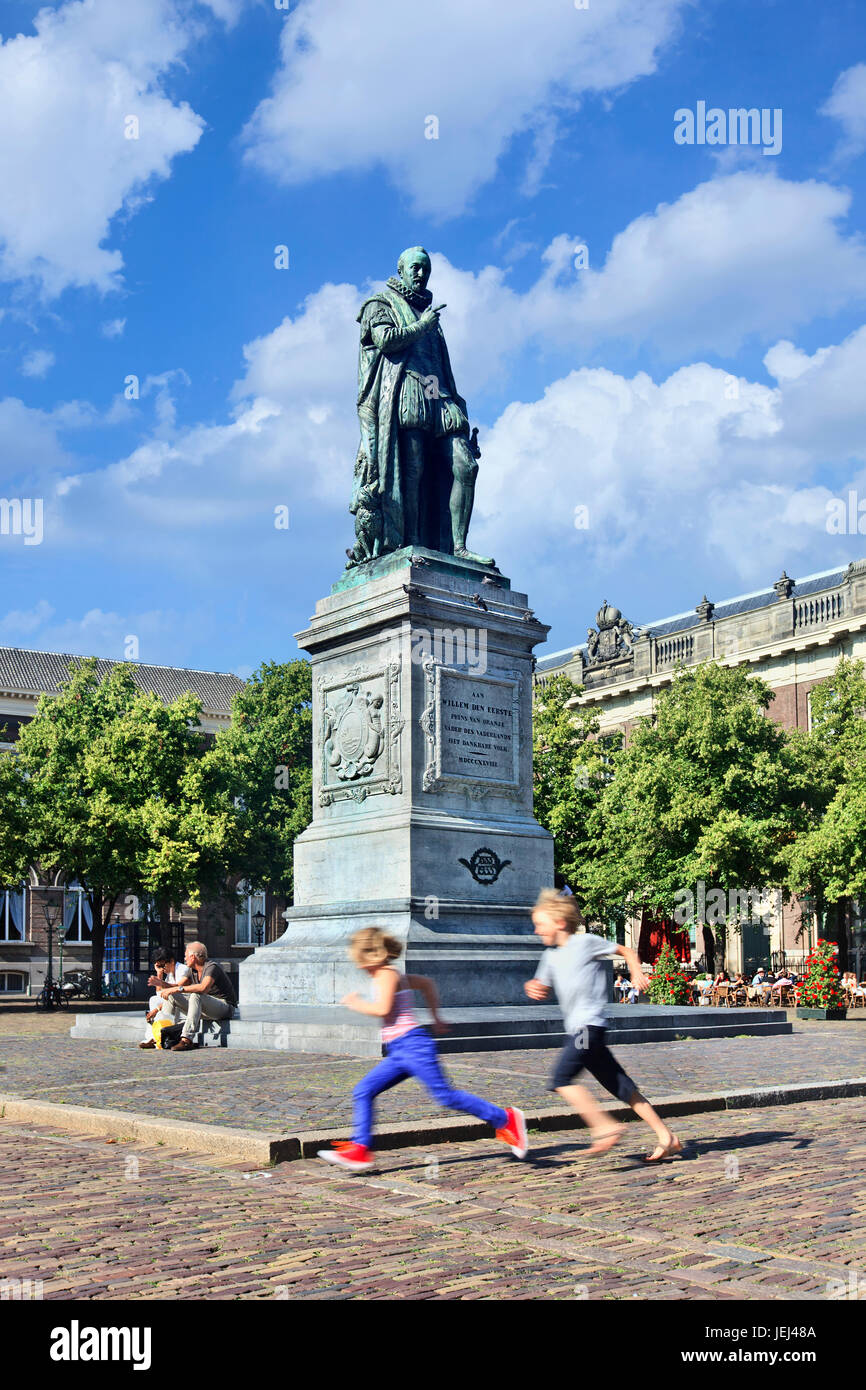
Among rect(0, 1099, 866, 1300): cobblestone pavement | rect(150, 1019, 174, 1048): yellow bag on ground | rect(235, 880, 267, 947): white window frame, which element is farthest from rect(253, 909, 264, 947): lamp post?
rect(0, 1099, 866, 1300): cobblestone pavement

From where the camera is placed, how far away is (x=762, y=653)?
56875 millimetres

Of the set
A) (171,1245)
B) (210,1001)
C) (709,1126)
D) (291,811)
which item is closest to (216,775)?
(291,811)

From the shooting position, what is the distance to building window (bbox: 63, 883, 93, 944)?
221ft

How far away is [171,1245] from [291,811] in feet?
151

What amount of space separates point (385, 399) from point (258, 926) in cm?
5643

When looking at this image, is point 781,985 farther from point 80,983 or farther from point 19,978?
point 19,978

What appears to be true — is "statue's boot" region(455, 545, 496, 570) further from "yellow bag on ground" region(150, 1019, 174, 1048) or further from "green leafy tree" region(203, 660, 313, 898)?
"green leafy tree" region(203, 660, 313, 898)

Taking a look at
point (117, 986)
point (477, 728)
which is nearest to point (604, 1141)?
point (477, 728)

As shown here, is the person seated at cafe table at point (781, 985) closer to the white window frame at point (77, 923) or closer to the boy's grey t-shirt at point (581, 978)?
the boy's grey t-shirt at point (581, 978)

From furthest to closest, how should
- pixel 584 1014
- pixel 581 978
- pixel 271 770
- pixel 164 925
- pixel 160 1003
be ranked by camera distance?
pixel 164 925 → pixel 271 770 → pixel 160 1003 → pixel 581 978 → pixel 584 1014

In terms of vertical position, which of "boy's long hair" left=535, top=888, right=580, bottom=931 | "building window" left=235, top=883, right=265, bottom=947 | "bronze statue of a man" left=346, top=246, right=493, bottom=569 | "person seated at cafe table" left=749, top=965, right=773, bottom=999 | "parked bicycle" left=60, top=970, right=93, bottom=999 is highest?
"bronze statue of a man" left=346, top=246, right=493, bottom=569

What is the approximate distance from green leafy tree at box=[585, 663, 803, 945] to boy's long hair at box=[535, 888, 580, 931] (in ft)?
110

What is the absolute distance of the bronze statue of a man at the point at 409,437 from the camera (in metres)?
20.3
